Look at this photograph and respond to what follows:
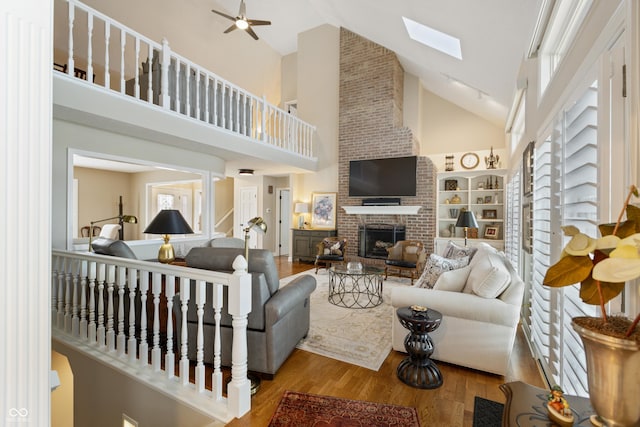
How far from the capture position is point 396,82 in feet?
22.0

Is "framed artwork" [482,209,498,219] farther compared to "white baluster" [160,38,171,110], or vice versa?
"framed artwork" [482,209,498,219]

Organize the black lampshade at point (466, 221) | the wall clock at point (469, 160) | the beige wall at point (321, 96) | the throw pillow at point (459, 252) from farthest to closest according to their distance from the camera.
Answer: the beige wall at point (321, 96), the wall clock at point (469, 160), the black lampshade at point (466, 221), the throw pillow at point (459, 252)

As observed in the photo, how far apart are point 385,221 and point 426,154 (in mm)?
1894

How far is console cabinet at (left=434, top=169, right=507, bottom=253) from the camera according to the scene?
599cm

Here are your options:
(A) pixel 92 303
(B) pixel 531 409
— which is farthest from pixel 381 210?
(B) pixel 531 409

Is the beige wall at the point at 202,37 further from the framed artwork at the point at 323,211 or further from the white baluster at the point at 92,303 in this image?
the white baluster at the point at 92,303

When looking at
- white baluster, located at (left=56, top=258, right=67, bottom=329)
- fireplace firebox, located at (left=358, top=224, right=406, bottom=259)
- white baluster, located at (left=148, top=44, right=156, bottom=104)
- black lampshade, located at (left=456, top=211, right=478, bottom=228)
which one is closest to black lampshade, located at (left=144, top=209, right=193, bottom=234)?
white baluster, located at (left=56, top=258, right=67, bottom=329)

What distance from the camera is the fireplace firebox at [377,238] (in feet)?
21.4

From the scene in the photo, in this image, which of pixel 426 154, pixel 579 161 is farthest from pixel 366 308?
pixel 426 154

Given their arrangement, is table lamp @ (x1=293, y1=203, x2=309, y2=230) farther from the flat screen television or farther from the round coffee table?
the round coffee table

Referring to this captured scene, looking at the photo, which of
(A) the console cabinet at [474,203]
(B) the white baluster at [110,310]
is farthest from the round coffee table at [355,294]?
(A) the console cabinet at [474,203]

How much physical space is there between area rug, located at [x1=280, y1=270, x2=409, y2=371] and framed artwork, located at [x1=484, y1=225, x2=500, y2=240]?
3243mm

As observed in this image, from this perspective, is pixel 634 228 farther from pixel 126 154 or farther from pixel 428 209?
pixel 428 209

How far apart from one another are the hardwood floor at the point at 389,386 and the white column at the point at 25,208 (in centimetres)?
141
